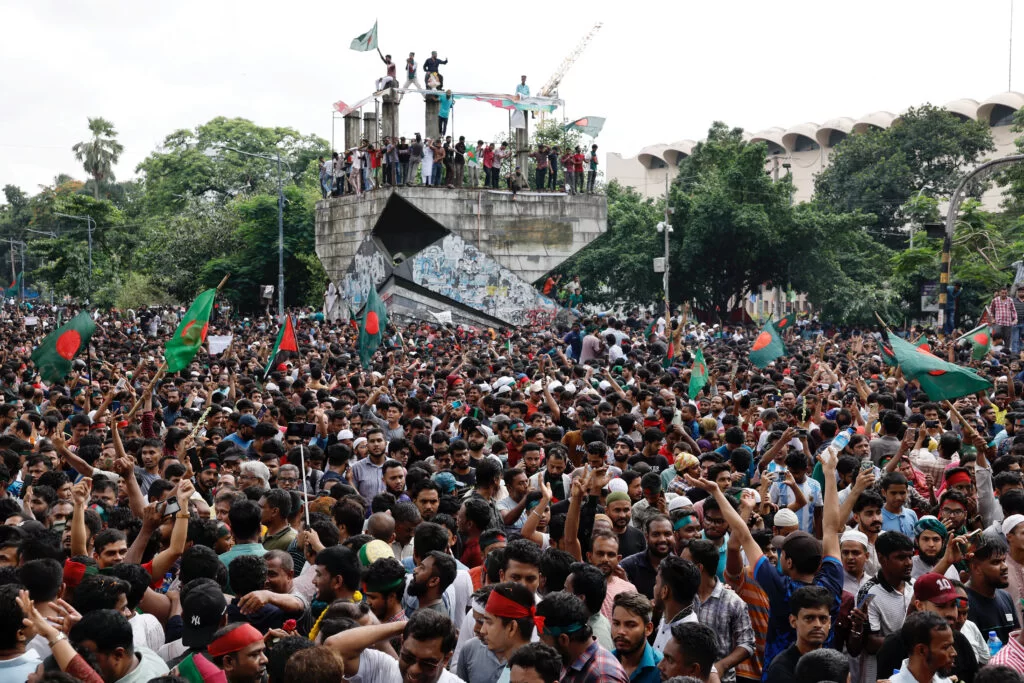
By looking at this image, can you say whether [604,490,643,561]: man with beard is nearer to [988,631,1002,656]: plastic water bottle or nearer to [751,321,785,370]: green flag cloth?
[988,631,1002,656]: plastic water bottle

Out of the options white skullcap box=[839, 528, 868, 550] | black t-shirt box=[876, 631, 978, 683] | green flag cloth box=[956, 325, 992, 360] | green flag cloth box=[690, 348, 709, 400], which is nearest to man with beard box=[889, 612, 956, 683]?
black t-shirt box=[876, 631, 978, 683]

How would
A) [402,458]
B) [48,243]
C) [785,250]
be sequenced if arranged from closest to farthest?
1. [402,458]
2. [785,250]
3. [48,243]

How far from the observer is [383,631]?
450cm

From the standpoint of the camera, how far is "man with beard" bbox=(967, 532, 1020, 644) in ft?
18.1

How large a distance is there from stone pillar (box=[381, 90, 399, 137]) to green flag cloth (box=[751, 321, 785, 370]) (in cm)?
1984

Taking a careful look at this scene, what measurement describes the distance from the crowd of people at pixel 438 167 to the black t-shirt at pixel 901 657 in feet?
92.9

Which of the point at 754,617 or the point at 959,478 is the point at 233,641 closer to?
the point at 754,617

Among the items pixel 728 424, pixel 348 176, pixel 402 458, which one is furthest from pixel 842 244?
pixel 402 458

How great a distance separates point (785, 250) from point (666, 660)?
37.7 metres

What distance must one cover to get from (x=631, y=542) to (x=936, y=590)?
7.09 ft

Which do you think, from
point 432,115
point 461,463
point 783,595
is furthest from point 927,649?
point 432,115

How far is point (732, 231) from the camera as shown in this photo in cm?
4056

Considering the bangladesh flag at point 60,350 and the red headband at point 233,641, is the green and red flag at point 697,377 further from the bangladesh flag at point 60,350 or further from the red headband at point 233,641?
the red headband at point 233,641

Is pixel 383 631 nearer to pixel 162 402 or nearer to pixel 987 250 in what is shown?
pixel 162 402
